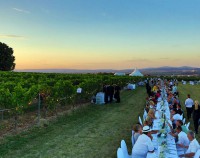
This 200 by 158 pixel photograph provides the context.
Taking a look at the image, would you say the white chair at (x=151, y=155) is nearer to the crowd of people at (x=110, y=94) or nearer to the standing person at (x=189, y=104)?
the standing person at (x=189, y=104)

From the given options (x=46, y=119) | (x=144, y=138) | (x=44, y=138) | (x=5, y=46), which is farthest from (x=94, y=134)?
(x=5, y=46)

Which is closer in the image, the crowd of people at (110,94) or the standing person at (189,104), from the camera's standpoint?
the standing person at (189,104)

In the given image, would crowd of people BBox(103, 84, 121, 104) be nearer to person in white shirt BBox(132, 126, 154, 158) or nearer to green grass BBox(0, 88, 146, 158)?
green grass BBox(0, 88, 146, 158)

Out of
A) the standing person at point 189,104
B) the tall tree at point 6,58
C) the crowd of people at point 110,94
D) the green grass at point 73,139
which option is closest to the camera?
the green grass at point 73,139

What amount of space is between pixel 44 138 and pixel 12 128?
2.91 meters

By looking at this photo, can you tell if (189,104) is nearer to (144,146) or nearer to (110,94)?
(110,94)

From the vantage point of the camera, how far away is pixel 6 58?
100m

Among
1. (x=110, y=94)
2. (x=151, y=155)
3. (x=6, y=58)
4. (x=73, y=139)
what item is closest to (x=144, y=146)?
(x=151, y=155)

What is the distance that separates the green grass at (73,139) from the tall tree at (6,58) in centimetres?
8375

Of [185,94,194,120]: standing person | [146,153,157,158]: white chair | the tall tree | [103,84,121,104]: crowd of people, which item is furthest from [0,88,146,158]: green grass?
the tall tree

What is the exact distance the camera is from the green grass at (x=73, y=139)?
12.1 metres

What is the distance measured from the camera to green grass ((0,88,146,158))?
12.1 m

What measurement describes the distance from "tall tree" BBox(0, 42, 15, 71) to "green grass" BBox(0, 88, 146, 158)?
8375cm

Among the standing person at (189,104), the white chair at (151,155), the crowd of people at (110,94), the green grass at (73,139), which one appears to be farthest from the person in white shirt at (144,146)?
the crowd of people at (110,94)
